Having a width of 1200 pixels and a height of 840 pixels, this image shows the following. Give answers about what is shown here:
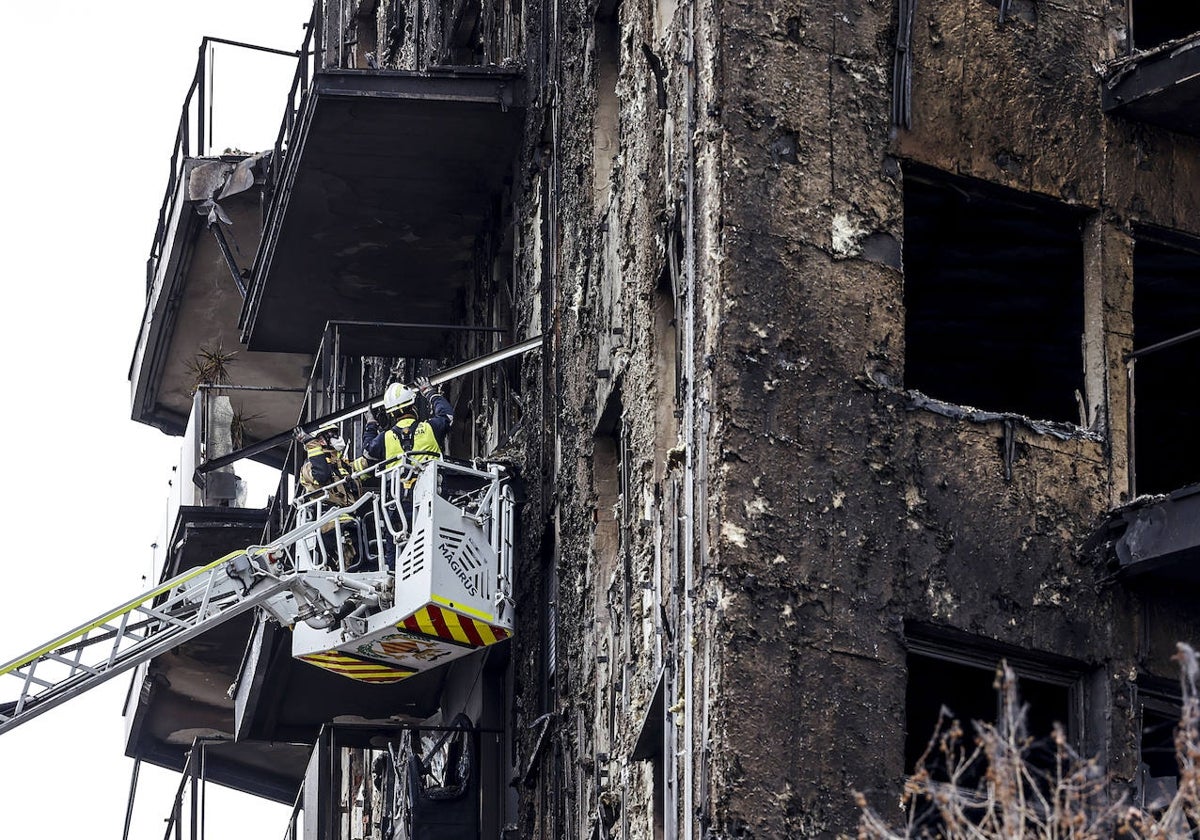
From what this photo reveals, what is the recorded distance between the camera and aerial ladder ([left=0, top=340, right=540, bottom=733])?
758 inches

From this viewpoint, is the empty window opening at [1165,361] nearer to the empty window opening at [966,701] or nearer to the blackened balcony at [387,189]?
the empty window opening at [966,701]

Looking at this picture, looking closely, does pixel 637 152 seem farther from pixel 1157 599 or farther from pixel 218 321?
pixel 218 321

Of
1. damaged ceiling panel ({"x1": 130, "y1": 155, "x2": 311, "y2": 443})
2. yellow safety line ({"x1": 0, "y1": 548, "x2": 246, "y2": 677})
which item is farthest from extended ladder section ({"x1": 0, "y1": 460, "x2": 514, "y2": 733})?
damaged ceiling panel ({"x1": 130, "y1": 155, "x2": 311, "y2": 443})

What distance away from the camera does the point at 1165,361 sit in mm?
19188

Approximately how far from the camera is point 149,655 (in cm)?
2016

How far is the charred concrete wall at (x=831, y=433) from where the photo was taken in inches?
527

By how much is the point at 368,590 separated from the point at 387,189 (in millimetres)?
4100

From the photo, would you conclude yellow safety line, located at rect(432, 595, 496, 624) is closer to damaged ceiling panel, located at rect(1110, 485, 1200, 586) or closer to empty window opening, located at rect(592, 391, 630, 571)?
empty window opening, located at rect(592, 391, 630, 571)

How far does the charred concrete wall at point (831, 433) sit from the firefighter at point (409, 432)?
3.61 metres

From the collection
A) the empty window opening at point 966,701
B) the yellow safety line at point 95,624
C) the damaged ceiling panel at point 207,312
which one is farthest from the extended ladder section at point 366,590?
the damaged ceiling panel at point 207,312

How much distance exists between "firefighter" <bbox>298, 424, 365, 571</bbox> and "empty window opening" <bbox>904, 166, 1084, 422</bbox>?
14.4 feet

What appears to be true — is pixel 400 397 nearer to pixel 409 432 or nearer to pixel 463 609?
pixel 409 432

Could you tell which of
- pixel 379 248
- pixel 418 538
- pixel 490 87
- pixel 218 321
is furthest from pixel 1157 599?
pixel 218 321

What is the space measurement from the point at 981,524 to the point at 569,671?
465cm
